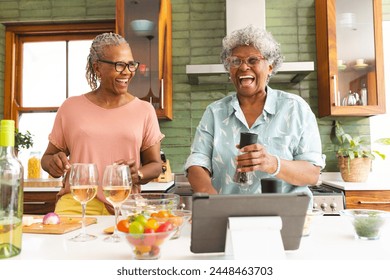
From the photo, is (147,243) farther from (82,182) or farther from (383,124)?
(383,124)

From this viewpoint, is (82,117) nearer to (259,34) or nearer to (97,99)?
(97,99)

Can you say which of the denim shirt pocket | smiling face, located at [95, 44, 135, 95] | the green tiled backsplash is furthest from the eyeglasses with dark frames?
the green tiled backsplash

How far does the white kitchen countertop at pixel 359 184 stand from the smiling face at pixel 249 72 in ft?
4.51

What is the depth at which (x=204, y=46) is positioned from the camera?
11.6 ft

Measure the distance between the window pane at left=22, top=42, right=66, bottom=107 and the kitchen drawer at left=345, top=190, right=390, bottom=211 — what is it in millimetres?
2657

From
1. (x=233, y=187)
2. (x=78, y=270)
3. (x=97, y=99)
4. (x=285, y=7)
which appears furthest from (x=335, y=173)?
(x=78, y=270)

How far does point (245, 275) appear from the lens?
33.5 inches

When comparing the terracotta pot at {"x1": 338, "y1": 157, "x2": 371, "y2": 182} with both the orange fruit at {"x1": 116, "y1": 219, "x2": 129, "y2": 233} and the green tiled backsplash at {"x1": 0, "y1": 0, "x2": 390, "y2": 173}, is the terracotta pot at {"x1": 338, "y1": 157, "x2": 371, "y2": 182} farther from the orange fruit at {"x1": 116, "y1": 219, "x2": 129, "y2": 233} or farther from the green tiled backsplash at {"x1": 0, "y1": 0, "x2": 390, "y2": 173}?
the orange fruit at {"x1": 116, "y1": 219, "x2": 129, "y2": 233}

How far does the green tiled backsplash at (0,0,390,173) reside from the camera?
3447mm

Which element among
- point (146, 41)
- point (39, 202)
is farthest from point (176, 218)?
point (146, 41)

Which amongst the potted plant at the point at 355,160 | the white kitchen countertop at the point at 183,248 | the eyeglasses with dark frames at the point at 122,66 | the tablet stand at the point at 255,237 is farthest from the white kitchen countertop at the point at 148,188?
the tablet stand at the point at 255,237

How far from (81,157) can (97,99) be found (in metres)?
0.31

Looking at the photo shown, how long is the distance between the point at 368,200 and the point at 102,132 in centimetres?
187

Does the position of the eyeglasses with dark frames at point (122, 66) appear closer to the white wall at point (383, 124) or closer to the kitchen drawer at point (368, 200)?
the kitchen drawer at point (368, 200)
